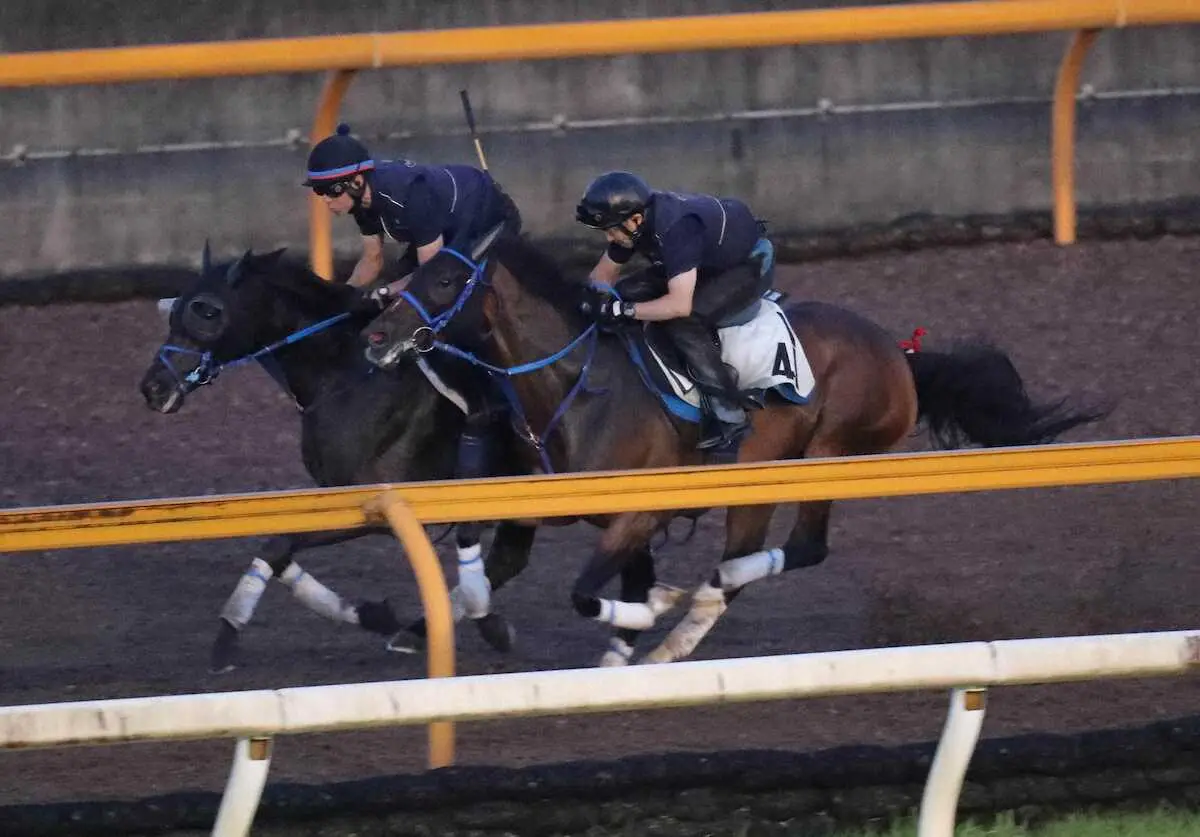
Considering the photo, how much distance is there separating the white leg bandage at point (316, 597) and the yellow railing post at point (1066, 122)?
419 centimetres

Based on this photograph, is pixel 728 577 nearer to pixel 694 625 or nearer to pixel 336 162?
pixel 694 625

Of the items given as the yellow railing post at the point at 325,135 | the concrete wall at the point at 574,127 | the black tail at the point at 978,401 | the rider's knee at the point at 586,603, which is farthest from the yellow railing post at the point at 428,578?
the concrete wall at the point at 574,127

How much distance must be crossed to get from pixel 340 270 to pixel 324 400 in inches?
101

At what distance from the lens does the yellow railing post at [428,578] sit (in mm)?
4590

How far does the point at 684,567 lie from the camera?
7566 mm

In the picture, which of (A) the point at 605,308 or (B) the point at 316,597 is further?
(B) the point at 316,597

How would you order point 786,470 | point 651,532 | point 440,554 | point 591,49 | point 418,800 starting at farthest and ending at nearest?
point 591,49 < point 440,554 < point 651,532 < point 786,470 < point 418,800

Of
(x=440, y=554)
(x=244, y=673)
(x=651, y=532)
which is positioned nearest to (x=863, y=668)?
(x=651, y=532)

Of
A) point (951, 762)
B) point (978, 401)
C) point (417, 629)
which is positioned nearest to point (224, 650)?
point (417, 629)

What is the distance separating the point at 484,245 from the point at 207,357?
95 cm

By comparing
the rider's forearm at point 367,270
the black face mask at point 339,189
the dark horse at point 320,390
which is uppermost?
the black face mask at point 339,189

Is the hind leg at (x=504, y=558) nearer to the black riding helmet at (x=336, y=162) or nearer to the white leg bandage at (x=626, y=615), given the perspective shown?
the white leg bandage at (x=626, y=615)

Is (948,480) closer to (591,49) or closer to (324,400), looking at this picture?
(324,400)

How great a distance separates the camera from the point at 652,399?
21.5 feet
